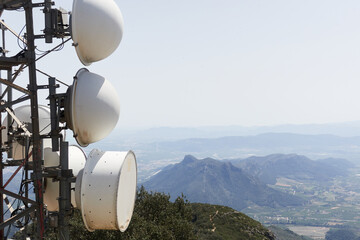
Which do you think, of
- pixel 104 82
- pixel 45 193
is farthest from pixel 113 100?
pixel 45 193

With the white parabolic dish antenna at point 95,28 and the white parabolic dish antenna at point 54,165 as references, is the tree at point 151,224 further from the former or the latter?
the white parabolic dish antenna at point 95,28

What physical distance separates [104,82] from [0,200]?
5.74 m

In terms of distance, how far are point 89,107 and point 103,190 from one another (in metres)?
2.38

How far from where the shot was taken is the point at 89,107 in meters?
9.91

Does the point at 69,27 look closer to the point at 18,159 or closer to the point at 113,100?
the point at 113,100

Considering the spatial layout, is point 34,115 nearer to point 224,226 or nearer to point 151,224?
point 151,224

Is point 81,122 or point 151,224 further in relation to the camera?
point 151,224

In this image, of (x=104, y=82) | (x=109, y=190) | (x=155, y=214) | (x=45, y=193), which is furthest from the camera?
(x=155, y=214)

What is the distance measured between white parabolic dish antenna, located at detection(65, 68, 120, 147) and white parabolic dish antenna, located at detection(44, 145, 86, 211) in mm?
1776

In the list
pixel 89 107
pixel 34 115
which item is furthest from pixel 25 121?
pixel 89 107

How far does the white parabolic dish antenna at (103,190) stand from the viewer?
32.0 feet

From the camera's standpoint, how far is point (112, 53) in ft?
36.6

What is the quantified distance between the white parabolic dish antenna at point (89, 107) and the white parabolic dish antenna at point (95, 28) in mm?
617

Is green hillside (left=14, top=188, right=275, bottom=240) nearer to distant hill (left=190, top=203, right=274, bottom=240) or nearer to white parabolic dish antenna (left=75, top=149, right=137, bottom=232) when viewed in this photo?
distant hill (left=190, top=203, right=274, bottom=240)
